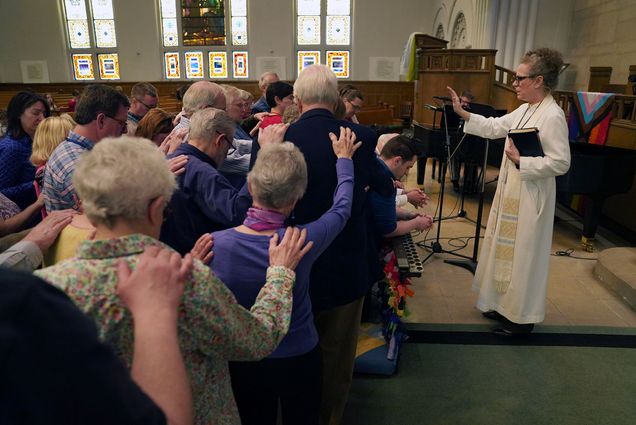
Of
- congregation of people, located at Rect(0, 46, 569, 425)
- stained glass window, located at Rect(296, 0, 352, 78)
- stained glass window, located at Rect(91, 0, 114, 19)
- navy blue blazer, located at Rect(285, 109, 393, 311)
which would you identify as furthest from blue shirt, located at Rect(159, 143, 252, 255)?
stained glass window, located at Rect(91, 0, 114, 19)

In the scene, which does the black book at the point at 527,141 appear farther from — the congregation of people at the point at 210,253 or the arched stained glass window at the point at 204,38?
the arched stained glass window at the point at 204,38

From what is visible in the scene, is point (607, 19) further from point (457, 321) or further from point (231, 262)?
point (231, 262)

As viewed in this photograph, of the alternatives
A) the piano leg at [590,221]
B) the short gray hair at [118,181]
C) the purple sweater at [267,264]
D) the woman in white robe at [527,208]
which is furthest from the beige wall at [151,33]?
the short gray hair at [118,181]

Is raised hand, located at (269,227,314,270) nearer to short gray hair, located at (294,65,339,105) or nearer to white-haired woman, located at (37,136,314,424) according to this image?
white-haired woman, located at (37,136,314,424)

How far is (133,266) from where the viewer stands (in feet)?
2.74

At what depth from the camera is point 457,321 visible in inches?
126

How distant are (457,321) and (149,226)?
2720mm

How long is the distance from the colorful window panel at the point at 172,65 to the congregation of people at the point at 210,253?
12.3 meters

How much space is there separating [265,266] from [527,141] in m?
1.97

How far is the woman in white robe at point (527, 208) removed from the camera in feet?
8.73

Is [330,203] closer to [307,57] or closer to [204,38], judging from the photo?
Result: [307,57]

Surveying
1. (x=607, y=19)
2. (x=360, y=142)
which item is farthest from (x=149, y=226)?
(x=607, y=19)

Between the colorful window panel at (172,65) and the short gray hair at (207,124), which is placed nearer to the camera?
the short gray hair at (207,124)

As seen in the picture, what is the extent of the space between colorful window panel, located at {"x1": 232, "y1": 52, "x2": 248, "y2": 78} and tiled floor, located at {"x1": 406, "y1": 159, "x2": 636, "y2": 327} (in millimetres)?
11020
